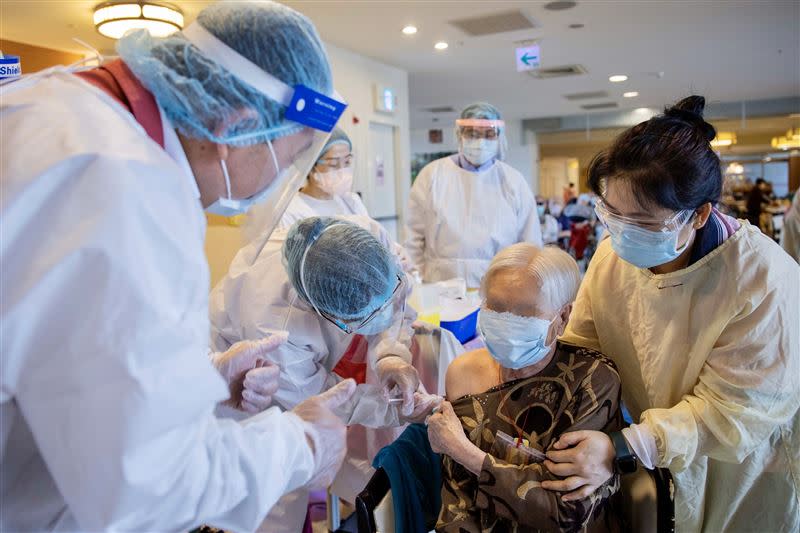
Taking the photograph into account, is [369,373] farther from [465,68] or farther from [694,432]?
[465,68]

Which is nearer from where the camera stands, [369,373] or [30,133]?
[30,133]

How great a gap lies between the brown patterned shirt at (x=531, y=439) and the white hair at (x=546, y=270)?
16 cm

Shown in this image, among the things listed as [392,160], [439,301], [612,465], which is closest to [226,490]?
[612,465]

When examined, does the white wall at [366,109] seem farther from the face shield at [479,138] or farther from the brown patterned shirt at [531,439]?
the brown patterned shirt at [531,439]

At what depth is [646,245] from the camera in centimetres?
136

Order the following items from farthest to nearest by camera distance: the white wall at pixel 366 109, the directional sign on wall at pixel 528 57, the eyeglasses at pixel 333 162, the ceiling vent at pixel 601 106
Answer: the ceiling vent at pixel 601 106
the white wall at pixel 366 109
the directional sign on wall at pixel 528 57
the eyeglasses at pixel 333 162

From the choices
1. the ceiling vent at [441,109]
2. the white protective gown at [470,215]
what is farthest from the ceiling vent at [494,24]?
the ceiling vent at [441,109]

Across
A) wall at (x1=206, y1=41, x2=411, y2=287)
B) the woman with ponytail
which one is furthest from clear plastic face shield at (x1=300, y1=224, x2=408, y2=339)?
wall at (x1=206, y1=41, x2=411, y2=287)

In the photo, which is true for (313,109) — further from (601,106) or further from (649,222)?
(601,106)

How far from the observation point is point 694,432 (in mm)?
1277

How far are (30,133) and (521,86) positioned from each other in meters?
8.87

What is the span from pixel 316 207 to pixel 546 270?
1554 mm

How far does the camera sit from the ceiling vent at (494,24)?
514 centimetres

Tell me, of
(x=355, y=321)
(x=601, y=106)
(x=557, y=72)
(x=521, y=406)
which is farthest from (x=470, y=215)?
(x=601, y=106)
